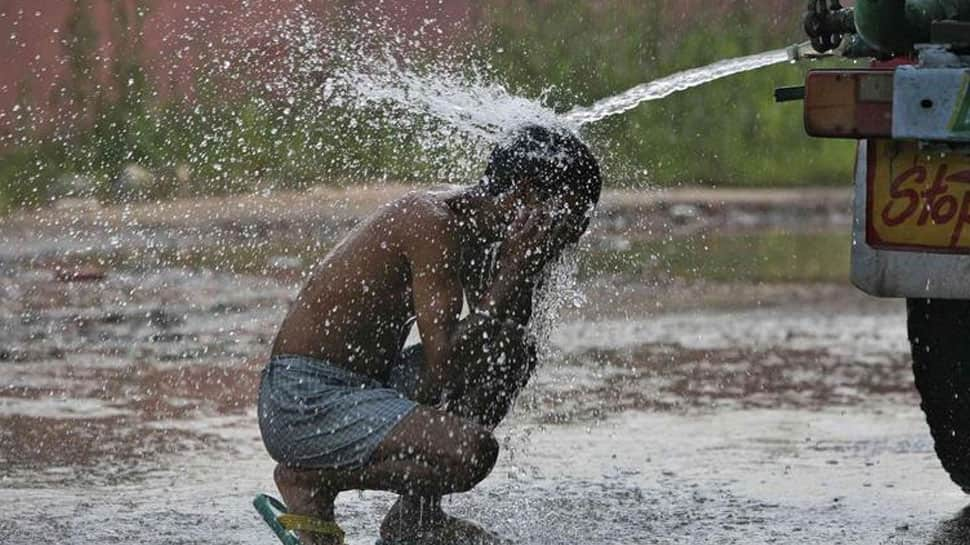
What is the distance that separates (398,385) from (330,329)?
0.25m

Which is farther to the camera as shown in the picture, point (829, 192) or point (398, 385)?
point (829, 192)

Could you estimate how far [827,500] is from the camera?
545cm

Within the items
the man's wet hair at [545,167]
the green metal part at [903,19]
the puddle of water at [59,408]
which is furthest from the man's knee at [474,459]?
the puddle of water at [59,408]

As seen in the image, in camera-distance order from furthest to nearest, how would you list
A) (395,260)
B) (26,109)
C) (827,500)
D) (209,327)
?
(26,109) → (209,327) → (827,500) → (395,260)

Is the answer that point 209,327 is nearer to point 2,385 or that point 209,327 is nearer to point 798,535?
point 2,385

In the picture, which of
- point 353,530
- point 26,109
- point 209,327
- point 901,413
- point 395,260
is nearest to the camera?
point 395,260

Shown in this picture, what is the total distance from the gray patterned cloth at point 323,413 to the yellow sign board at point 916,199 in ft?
3.59

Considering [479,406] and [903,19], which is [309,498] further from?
[903,19]

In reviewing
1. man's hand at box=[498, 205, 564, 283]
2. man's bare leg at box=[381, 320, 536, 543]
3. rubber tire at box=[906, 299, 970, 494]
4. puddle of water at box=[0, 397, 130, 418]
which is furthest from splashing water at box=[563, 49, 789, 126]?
puddle of water at box=[0, 397, 130, 418]

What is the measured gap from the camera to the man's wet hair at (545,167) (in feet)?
14.8

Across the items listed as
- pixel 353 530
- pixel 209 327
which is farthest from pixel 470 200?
pixel 209 327

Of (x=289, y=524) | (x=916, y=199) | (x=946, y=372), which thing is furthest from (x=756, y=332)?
(x=289, y=524)

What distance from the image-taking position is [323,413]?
446 centimetres

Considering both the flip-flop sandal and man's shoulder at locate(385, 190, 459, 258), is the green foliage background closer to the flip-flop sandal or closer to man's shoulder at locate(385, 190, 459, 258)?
man's shoulder at locate(385, 190, 459, 258)
